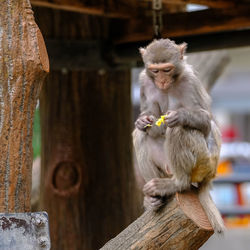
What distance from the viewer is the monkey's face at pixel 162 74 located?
14.2 feet

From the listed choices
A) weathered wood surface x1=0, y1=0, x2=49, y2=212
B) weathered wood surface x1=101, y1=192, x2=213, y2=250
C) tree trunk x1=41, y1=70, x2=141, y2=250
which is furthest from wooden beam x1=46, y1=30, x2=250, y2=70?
weathered wood surface x1=0, y1=0, x2=49, y2=212

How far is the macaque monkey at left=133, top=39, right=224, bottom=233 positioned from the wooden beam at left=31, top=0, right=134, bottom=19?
3.83ft

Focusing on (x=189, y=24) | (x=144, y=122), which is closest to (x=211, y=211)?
(x=144, y=122)

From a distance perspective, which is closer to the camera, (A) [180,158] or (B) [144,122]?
(A) [180,158]

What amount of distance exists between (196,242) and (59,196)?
99.6 inches

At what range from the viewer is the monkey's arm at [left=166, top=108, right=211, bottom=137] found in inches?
166

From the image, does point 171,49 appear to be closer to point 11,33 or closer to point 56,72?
point 11,33

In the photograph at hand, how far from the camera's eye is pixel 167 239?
3836 mm

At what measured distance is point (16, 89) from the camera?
316 centimetres

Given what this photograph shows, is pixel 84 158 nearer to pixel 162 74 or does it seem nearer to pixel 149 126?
pixel 149 126

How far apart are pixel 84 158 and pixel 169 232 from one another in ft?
8.36

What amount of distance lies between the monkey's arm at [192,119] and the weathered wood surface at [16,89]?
1.28 m

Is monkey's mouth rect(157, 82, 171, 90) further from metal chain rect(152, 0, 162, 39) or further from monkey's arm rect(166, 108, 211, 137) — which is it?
metal chain rect(152, 0, 162, 39)

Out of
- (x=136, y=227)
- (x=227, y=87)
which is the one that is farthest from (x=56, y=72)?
(x=227, y=87)
